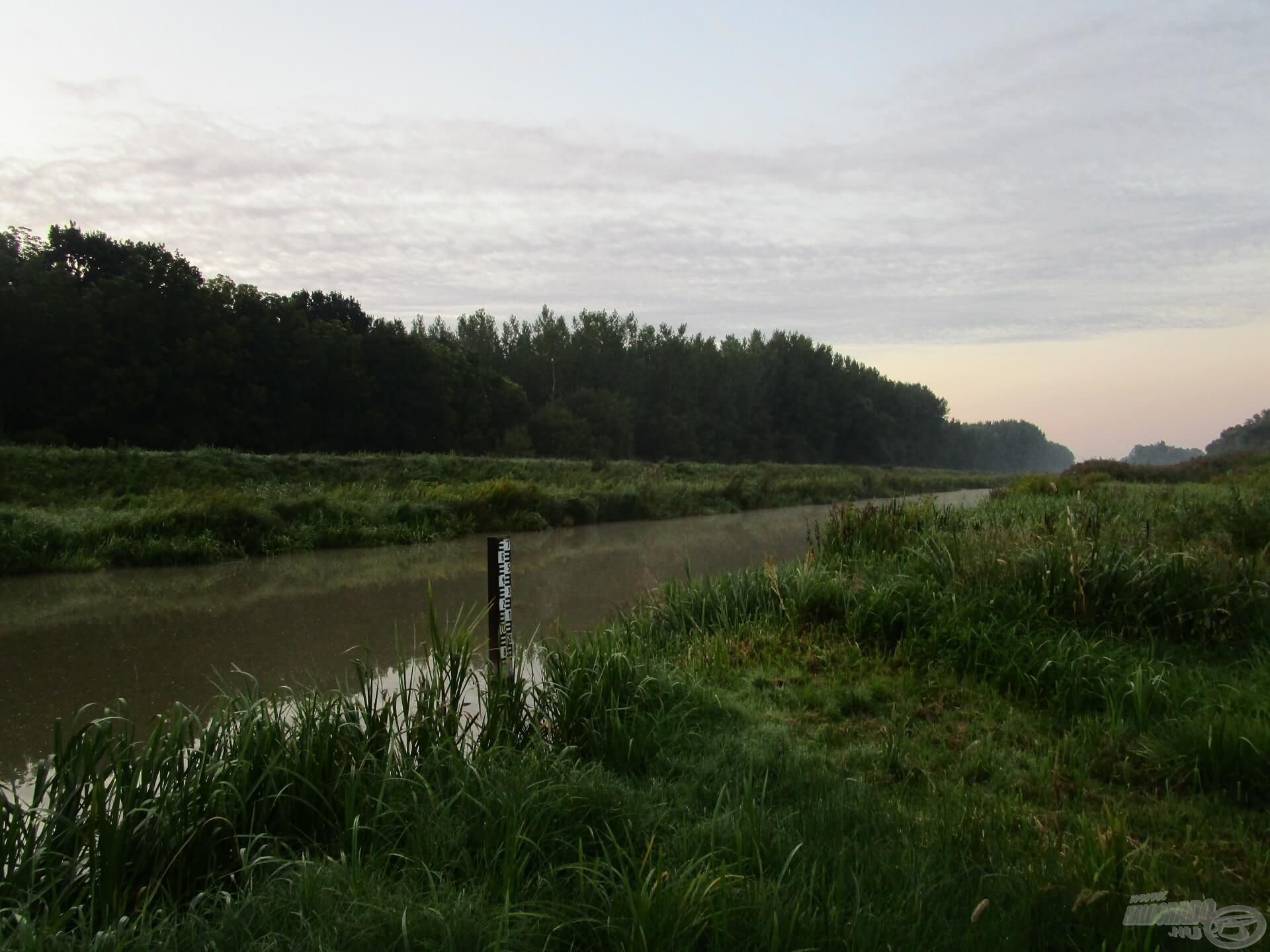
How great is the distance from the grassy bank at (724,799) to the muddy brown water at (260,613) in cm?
85

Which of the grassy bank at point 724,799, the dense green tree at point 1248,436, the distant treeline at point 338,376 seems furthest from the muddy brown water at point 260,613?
the dense green tree at point 1248,436

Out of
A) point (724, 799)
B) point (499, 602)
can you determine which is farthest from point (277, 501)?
point (724, 799)

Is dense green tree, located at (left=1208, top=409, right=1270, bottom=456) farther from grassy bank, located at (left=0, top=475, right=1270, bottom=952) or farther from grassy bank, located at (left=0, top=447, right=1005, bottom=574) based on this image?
grassy bank, located at (left=0, top=475, right=1270, bottom=952)

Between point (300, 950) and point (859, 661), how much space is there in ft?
13.6

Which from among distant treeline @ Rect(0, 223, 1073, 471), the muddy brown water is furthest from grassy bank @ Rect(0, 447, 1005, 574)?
distant treeline @ Rect(0, 223, 1073, 471)

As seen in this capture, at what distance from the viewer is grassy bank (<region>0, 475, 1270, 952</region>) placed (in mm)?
2332

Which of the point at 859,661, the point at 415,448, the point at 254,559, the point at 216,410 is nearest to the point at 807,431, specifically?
the point at 415,448

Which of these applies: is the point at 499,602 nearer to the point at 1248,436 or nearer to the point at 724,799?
the point at 724,799

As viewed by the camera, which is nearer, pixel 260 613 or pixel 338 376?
pixel 260 613

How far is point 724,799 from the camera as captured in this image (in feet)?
10.9

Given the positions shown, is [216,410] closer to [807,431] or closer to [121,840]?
[121,840]

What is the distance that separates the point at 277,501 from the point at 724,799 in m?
13.4

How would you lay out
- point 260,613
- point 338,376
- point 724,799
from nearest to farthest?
point 724,799 < point 260,613 < point 338,376

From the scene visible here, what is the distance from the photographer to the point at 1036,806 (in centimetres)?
342
